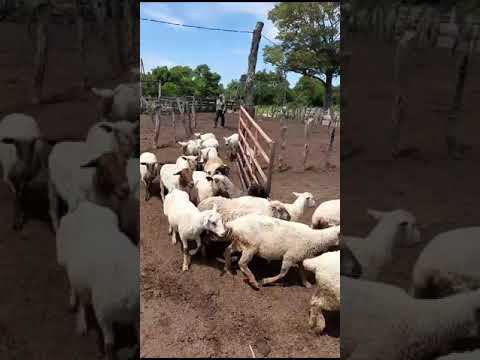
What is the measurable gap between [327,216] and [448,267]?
6.01 feet

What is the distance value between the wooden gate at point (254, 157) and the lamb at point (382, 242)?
243 cm

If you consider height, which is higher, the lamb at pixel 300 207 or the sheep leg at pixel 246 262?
the lamb at pixel 300 207

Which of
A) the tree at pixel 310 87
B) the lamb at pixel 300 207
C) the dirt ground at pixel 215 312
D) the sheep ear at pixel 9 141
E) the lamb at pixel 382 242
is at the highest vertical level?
the tree at pixel 310 87

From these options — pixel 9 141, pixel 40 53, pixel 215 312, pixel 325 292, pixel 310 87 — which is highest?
pixel 40 53

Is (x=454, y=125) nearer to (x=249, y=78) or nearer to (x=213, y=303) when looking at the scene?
(x=249, y=78)

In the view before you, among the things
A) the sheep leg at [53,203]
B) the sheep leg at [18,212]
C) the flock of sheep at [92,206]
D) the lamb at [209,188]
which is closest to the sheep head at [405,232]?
the flock of sheep at [92,206]

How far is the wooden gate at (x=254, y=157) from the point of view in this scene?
553 centimetres

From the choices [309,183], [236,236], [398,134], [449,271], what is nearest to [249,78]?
[309,183]

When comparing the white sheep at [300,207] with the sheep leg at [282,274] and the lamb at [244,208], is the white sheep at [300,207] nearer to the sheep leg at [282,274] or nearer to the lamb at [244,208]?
the lamb at [244,208]

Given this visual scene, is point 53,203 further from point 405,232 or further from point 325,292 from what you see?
point 405,232

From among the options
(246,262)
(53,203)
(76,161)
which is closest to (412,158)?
(246,262)

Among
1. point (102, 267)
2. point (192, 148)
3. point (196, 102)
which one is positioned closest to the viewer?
point (102, 267)

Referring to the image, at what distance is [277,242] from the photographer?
3631 millimetres

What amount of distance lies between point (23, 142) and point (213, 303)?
2456mm
